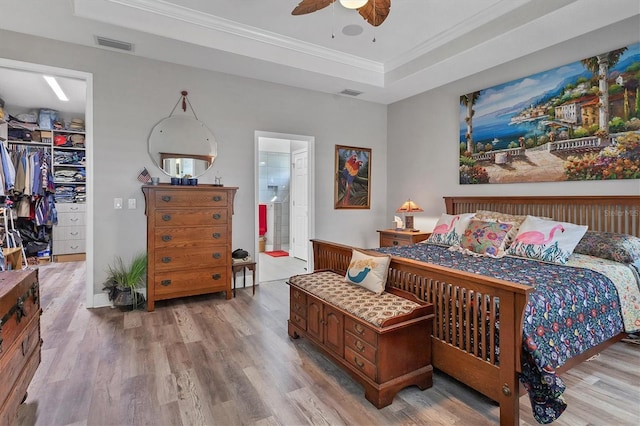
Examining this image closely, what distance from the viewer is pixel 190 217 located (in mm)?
3607

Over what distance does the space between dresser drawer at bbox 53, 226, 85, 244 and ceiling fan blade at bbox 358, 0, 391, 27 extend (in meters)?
6.14

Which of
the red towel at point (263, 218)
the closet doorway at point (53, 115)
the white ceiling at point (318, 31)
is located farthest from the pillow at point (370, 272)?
the red towel at point (263, 218)

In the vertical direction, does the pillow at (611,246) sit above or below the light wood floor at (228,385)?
above

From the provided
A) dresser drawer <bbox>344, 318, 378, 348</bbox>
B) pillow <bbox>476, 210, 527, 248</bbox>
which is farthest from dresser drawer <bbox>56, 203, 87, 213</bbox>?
pillow <bbox>476, 210, 527, 248</bbox>

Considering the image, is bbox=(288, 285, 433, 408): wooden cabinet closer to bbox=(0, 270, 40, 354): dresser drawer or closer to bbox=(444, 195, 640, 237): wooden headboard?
bbox=(0, 270, 40, 354): dresser drawer

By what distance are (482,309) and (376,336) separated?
603mm

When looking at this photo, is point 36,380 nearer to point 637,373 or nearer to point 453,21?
point 637,373

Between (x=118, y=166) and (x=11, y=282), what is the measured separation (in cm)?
233

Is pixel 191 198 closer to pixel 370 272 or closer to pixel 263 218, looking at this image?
pixel 370 272

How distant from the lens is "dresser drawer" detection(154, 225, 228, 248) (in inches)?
137

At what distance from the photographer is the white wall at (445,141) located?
3.11 m

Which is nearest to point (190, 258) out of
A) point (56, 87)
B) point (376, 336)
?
point (376, 336)

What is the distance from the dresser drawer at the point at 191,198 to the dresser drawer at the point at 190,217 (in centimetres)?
7

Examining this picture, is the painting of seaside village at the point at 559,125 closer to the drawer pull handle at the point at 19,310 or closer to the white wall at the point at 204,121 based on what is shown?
the white wall at the point at 204,121
